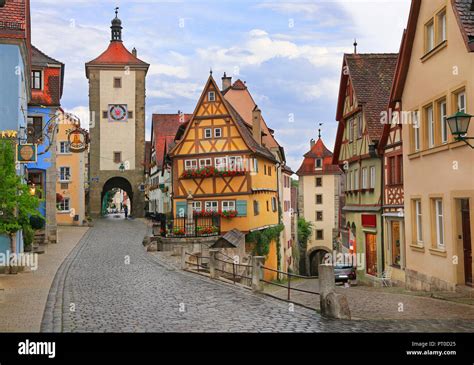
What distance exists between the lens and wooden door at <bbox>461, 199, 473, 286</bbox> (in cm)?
1648

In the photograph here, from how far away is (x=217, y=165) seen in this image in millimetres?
36125

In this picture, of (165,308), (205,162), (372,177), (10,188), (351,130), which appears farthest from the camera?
(205,162)

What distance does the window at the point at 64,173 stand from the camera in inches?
1834

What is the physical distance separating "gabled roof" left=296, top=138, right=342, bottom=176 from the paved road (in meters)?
41.3

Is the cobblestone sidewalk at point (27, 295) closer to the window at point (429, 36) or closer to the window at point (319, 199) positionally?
the window at point (429, 36)

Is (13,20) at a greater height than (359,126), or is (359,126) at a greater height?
(13,20)

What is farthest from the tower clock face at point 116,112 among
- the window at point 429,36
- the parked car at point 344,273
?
the window at point 429,36

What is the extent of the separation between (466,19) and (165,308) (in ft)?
33.9

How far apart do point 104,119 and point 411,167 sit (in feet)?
142

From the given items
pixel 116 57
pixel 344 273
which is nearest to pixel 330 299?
pixel 344 273

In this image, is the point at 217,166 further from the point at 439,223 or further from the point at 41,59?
the point at 439,223

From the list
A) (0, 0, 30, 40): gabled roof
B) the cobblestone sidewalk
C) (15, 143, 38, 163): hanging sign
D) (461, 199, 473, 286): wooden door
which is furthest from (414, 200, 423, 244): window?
(0, 0, 30, 40): gabled roof

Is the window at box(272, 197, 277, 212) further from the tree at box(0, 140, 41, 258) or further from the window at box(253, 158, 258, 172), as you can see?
the tree at box(0, 140, 41, 258)
